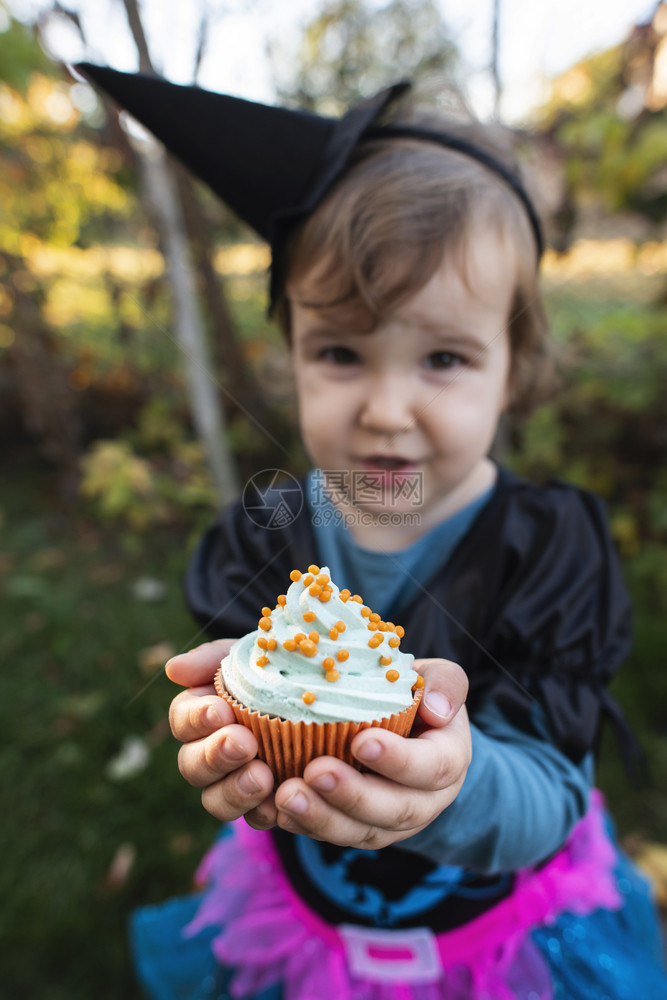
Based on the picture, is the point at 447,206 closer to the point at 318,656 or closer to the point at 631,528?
the point at 318,656

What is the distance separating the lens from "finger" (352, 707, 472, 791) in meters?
0.61

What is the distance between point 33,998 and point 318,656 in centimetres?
178

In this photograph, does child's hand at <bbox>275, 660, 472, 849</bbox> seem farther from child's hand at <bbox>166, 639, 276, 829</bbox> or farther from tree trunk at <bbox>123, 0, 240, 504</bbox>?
tree trunk at <bbox>123, 0, 240, 504</bbox>

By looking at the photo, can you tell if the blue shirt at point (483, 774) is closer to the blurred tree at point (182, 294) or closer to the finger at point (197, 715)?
the finger at point (197, 715)

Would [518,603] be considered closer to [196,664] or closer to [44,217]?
[196,664]

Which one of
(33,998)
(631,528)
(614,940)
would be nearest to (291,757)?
(614,940)

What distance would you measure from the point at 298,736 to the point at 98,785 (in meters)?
1.79

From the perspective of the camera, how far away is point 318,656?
26.4 inches
